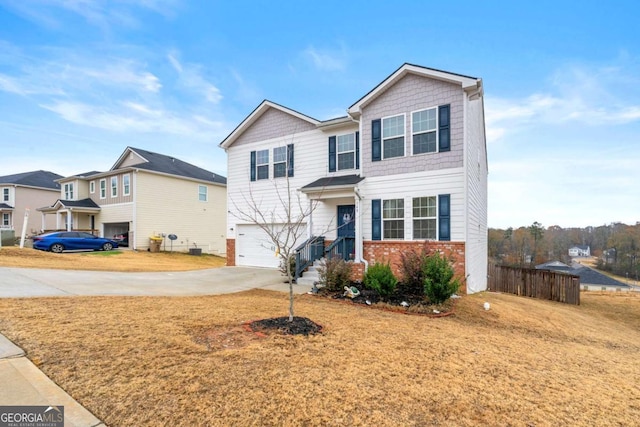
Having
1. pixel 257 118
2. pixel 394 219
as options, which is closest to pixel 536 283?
pixel 394 219

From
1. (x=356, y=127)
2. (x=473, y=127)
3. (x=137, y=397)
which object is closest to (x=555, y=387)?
(x=137, y=397)

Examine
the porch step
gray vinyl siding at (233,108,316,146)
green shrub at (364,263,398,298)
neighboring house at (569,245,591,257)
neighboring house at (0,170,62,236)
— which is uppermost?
gray vinyl siding at (233,108,316,146)

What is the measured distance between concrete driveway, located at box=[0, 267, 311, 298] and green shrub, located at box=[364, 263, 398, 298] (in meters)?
2.43

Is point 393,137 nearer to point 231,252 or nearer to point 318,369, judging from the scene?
point 318,369

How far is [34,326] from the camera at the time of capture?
4766mm

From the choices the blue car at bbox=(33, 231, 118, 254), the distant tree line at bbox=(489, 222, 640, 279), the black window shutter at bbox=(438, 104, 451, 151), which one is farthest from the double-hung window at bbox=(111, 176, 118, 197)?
the distant tree line at bbox=(489, 222, 640, 279)

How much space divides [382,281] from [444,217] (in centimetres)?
332

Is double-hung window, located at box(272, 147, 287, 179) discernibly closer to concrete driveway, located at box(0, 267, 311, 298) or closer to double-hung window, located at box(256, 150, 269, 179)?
double-hung window, located at box(256, 150, 269, 179)

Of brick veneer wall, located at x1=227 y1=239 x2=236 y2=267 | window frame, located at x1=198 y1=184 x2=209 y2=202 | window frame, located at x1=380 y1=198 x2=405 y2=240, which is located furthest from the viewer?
window frame, located at x1=198 y1=184 x2=209 y2=202

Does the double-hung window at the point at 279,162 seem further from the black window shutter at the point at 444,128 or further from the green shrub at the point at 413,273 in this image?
the green shrub at the point at 413,273

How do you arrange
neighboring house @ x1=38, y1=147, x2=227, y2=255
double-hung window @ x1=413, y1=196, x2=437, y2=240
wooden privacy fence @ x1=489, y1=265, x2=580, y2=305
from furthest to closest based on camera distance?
neighboring house @ x1=38, y1=147, x2=227, y2=255, wooden privacy fence @ x1=489, y1=265, x2=580, y2=305, double-hung window @ x1=413, y1=196, x2=437, y2=240

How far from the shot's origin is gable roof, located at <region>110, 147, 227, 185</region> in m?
24.3

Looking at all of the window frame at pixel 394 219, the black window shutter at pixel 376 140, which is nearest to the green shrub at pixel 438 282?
the window frame at pixel 394 219

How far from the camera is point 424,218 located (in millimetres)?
10680
